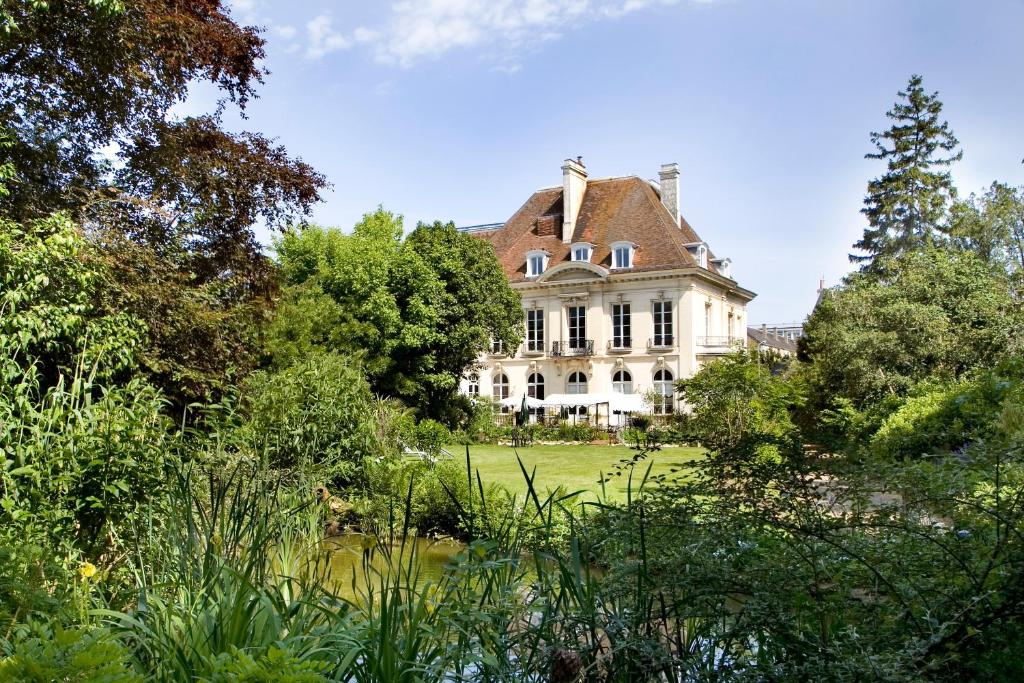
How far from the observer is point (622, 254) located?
36062mm

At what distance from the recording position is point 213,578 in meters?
2.96

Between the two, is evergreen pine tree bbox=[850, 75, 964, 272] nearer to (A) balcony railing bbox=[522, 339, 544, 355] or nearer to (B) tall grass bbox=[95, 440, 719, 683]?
(A) balcony railing bbox=[522, 339, 544, 355]

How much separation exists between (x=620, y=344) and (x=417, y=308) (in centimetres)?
1460

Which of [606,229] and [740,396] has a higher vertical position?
[606,229]

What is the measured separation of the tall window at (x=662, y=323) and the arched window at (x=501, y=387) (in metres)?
7.26

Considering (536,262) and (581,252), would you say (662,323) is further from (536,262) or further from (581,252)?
(536,262)

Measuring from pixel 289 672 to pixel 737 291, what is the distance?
1575 inches

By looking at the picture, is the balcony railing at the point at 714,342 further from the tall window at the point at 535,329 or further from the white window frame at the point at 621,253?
the tall window at the point at 535,329

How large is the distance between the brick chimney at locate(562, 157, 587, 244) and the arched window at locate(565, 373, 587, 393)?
6.20 meters

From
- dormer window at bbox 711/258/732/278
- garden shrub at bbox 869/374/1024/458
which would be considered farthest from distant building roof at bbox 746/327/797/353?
garden shrub at bbox 869/374/1024/458

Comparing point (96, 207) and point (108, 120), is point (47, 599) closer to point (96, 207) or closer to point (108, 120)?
point (96, 207)

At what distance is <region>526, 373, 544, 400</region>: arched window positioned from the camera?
37750mm

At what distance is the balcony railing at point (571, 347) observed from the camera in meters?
36.6

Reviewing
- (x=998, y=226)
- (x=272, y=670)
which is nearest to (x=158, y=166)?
(x=272, y=670)
